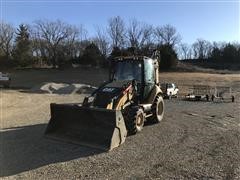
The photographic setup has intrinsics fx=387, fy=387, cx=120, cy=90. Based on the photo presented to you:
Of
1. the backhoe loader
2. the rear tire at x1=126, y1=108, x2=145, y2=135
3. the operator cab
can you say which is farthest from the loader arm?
the operator cab

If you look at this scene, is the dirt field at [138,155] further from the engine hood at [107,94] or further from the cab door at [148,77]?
the engine hood at [107,94]

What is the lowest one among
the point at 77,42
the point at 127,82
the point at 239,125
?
the point at 239,125

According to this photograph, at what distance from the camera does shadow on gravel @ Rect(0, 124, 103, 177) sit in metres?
7.87

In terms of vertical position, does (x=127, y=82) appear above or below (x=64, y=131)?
above

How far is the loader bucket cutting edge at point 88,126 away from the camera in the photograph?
934 cm

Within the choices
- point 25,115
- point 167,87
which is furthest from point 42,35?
point 25,115

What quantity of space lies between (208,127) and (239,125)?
4.52 feet

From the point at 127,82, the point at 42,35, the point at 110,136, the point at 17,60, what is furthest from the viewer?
the point at 42,35

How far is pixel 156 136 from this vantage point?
10.8 metres

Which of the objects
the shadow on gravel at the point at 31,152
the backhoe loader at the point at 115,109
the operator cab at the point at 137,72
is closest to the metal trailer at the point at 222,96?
the backhoe loader at the point at 115,109

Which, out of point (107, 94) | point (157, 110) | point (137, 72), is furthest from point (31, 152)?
point (157, 110)

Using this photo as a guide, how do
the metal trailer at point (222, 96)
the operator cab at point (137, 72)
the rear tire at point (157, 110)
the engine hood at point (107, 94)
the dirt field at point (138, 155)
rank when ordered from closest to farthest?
the dirt field at point (138, 155)
the engine hood at point (107, 94)
the operator cab at point (137, 72)
the rear tire at point (157, 110)
the metal trailer at point (222, 96)

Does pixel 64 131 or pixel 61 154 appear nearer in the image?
pixel 61 154

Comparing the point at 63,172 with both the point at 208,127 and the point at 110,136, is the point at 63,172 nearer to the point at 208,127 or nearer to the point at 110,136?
the point at 110,136
